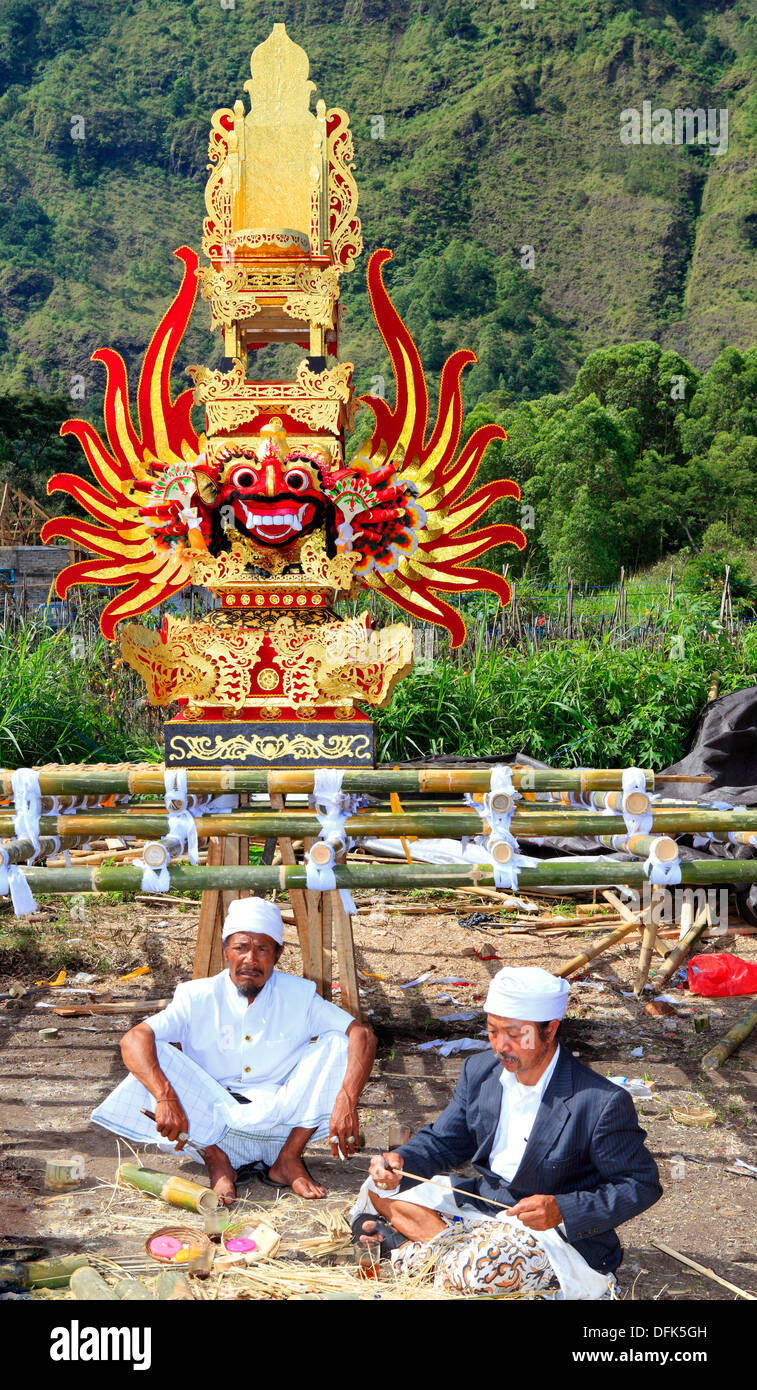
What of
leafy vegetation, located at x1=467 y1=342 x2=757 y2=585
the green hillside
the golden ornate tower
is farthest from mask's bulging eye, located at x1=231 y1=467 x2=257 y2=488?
the green hillside

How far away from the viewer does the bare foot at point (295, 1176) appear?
4.02 meters

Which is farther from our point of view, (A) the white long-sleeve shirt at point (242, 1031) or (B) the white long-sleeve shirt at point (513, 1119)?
(A) the white long-sleeve shirt at point (242, 1031)

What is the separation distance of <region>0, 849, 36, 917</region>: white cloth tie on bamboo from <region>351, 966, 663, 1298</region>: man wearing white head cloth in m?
1.47

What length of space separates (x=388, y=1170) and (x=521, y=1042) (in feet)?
1.67

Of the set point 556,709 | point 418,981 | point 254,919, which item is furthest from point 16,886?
point 556,709

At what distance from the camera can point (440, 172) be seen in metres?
71.6

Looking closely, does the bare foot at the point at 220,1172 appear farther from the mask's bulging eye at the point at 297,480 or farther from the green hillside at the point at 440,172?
the green hillside at the point at 440,172

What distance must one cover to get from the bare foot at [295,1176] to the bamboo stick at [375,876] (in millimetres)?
953

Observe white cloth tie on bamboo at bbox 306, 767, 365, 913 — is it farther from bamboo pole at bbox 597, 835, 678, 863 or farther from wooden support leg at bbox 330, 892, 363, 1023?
bamboo pole at bbox 597, 835, 678, 863

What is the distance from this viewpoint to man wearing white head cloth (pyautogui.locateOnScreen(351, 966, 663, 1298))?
304 cm

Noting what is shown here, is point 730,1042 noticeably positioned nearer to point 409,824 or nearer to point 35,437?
point 409,824

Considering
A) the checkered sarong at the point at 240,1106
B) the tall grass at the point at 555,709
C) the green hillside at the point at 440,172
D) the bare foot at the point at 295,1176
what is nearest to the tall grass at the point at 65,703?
the tall grass at the point at 555,709
